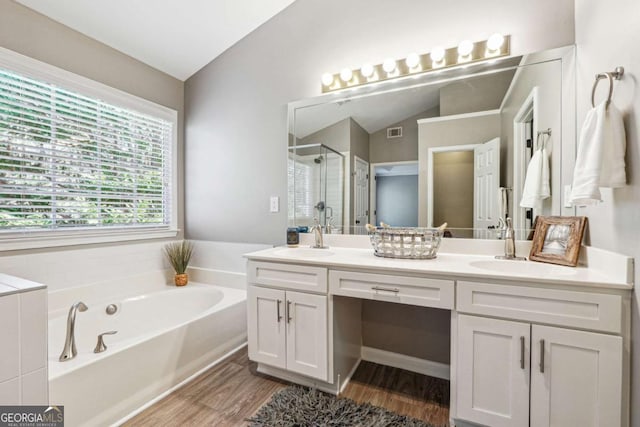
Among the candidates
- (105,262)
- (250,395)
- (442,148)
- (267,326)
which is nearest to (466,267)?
(442,148)

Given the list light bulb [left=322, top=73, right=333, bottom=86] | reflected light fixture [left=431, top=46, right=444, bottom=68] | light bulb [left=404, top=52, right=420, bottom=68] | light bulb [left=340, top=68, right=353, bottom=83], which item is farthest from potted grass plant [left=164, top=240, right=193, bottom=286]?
reflected light fixture [left=431, top=46, right=444, bottom=68]

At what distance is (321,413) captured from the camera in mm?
1548

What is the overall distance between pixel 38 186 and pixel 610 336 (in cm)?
308

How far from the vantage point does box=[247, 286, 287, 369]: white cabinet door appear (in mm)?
1759

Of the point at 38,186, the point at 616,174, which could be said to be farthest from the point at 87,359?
the point at 616,174

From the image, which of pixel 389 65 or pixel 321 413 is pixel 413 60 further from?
pixel 321 413

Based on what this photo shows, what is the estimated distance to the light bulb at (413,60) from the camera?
1887mm

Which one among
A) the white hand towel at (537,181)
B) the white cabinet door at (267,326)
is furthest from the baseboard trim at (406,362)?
the white hand towel at (537,181)

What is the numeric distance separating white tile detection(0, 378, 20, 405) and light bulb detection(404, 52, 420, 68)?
2513mm

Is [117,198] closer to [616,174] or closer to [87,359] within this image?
[87,359]

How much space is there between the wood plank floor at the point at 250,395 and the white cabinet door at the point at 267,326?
0.62 feet

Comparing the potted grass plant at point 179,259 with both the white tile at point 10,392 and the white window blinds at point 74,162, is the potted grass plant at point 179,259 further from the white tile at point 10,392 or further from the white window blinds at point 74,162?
the white tile at point 10,392

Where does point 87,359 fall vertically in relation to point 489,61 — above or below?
below

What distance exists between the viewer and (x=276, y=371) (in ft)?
6.20
